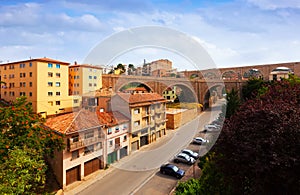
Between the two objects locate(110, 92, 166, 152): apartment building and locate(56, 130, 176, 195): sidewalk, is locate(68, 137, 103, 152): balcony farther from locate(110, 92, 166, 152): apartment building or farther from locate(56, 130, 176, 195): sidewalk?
locate(110, 92, 166, 152): apartment building

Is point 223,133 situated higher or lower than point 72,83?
lower

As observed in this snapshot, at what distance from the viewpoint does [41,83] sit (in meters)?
12.9

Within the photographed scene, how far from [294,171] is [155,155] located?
324 inches

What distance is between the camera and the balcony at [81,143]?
26.0 feet

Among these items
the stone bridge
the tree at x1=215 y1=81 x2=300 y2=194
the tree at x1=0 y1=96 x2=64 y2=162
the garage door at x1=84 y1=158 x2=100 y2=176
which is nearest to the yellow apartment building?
the stone bridge

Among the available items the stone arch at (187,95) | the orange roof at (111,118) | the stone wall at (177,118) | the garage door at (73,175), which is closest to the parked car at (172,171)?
the orange roof at (111,118)

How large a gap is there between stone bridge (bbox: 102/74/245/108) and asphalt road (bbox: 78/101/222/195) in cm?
526

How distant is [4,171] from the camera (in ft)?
14.2

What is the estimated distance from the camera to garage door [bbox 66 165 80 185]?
320 inches

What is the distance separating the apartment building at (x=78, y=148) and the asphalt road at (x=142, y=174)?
86 cm

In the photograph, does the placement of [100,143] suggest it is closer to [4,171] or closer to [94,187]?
[94,187]

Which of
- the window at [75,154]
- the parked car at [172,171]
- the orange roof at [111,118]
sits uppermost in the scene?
the orange roof at [111,118]

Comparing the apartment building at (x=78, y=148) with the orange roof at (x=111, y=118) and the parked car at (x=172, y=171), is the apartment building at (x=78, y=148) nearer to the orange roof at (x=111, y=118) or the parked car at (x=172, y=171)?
the orange roof at (x=111, y=118)

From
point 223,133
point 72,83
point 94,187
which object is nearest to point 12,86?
point 72,83
